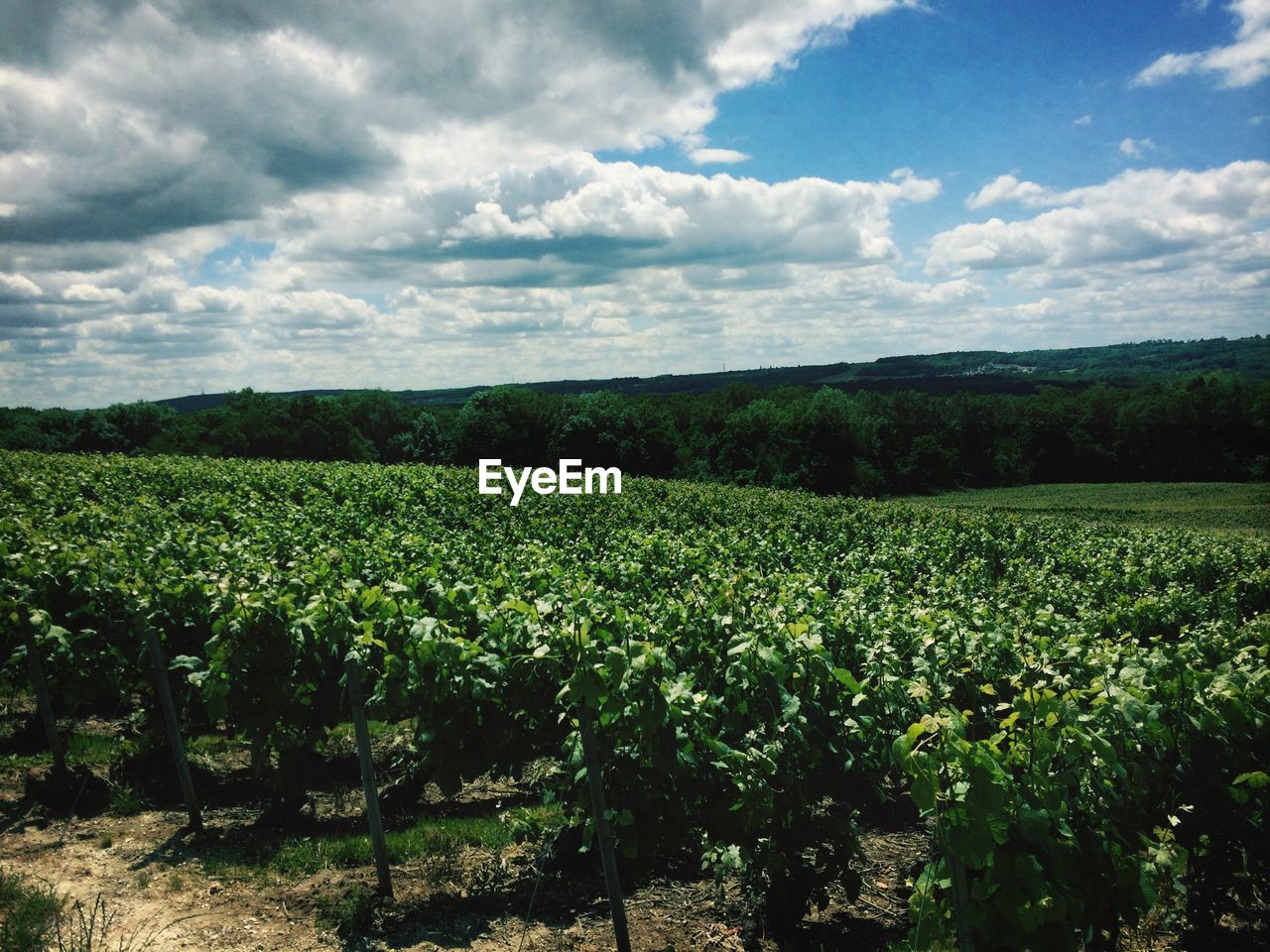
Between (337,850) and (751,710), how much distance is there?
315cm

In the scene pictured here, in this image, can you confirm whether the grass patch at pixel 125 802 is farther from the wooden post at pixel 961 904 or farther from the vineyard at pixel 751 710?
the wooden post at pixel 961 904

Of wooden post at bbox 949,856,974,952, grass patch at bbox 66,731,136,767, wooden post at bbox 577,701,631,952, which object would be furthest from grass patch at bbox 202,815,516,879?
wooden post at bbox 949,856,974,952

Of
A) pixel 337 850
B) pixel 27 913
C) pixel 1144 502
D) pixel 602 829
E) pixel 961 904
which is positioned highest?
pixel 961 904

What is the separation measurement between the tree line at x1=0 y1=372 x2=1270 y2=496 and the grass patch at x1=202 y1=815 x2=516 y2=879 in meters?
57.4

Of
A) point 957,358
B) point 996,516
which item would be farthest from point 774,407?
point 957,358

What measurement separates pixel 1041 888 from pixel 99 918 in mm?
5249

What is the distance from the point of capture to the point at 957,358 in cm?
18362

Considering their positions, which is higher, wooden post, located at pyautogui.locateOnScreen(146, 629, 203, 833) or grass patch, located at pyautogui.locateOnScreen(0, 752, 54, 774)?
wooden post, located at pyautogui.locateOnScreen(146, 629, 203, 833)

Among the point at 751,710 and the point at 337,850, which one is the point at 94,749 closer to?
the point at 337,850

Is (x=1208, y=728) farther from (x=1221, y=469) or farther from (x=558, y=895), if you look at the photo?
(x=1221, y=469)

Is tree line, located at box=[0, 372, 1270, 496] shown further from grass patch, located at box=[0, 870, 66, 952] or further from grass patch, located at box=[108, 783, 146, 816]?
grass patch, located at box=[0, 870, 66, 952]

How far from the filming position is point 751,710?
4887mm

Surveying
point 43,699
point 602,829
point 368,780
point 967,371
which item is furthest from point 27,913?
point 967,371

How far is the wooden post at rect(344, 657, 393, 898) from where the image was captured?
471cm
